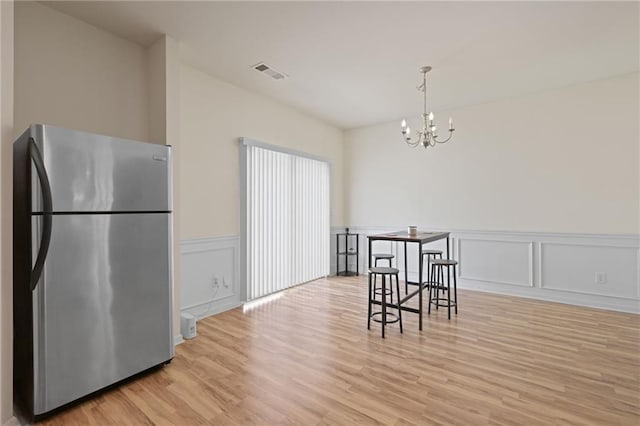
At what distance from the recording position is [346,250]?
608 centimetres

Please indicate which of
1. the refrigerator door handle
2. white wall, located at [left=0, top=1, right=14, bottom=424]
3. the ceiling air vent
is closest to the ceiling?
the ceiling air vent

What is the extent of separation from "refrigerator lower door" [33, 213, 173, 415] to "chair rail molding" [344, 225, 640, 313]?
4.35 m

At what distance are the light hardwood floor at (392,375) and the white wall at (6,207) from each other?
0.38 m

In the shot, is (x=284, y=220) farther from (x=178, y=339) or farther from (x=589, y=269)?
(x=589, y=269)

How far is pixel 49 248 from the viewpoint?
1.82 m

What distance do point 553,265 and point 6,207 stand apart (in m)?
5.70

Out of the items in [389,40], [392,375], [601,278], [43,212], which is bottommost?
[392,375]

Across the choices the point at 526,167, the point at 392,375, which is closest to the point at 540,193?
the point at 526,167

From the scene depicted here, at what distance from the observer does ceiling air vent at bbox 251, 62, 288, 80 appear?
345cm

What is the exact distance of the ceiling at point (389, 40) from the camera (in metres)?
2.48

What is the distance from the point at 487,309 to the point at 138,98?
466 centimetres

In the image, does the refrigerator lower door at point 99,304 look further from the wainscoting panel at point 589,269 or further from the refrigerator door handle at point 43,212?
the wainscoting panel at point 589,269

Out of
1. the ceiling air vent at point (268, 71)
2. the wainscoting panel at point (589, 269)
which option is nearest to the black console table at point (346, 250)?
the wainscoting panel at point (589, 269)

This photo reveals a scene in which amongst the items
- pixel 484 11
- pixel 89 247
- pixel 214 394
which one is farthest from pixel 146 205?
pixel 484 11
